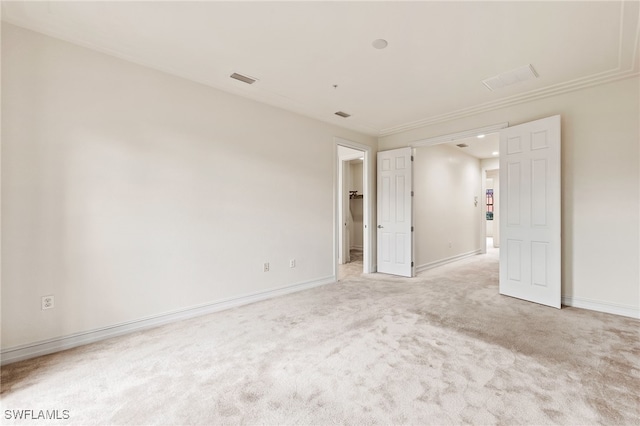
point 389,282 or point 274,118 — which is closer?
point 274,118

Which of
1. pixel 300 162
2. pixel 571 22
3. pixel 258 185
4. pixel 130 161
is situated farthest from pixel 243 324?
pixel 571 22

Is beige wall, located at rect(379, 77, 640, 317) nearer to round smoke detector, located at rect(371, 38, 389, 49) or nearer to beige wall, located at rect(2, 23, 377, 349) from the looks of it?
round smoke detector, located at rect(371, 38, 389, 49)

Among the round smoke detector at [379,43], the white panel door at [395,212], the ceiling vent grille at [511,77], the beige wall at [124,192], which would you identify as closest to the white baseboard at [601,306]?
the white panel door at [395,212]

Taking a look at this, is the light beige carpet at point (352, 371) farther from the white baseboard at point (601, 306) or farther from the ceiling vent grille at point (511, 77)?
the ceiling vent grille at point (511, 77)

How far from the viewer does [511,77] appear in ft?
10.5

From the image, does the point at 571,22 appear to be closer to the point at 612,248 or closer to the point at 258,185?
the point at 612,248

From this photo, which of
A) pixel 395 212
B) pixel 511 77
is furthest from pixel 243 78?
pixel 395 212

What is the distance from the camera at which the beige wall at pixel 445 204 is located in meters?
5.63

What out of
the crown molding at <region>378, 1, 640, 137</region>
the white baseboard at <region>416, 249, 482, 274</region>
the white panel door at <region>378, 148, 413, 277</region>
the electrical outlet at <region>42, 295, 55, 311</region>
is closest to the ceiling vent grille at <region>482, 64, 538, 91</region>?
the crown molding at <region>378, 1, 640, 137</region>

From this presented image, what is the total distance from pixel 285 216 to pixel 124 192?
1.94 m

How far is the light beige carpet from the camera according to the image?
1.65 metres

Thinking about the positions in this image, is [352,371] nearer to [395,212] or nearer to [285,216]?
[285,216]

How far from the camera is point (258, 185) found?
147 inches

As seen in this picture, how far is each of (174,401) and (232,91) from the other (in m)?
3.20
